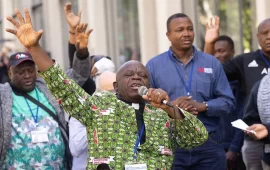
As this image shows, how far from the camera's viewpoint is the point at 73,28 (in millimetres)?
8352

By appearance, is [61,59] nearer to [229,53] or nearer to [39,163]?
[229,53]

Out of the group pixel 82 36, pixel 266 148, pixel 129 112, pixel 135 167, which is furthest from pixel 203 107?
pixel 135 167

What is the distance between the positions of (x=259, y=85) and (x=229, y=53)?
102 inches

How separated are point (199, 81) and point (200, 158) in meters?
0.71

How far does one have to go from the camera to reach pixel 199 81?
315 inches

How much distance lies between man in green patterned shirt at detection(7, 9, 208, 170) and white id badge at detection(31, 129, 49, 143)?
4.86 feet

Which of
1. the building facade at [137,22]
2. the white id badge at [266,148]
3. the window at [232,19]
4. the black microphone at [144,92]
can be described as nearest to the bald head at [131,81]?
the black microphone at [144,92]

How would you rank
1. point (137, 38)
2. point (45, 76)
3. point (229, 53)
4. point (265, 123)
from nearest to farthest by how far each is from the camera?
1. point (45, 76)
2. point (265, 123)
3. point (229, 53)
4. point (137, 38)

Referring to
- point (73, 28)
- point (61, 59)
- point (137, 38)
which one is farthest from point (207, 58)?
point (61, 59)

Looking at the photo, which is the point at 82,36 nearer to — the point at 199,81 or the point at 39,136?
the point at 39,136

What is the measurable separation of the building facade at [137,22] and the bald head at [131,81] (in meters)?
6.04

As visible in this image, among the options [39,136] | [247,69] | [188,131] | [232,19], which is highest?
[232,19]

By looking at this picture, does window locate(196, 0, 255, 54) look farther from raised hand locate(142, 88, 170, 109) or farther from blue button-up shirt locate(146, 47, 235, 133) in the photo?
raised hand locate(142, 88, 170, 109)

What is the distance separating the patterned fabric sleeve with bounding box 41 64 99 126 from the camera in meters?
6.33
